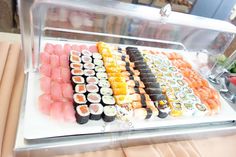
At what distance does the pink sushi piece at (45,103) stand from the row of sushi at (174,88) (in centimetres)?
64

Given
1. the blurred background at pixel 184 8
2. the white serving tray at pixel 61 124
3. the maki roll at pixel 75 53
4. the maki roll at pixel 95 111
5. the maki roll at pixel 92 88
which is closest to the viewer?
the white serving tray at pixel 61 124

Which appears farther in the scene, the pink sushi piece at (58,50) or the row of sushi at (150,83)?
the pink sushi piece at (58,50)

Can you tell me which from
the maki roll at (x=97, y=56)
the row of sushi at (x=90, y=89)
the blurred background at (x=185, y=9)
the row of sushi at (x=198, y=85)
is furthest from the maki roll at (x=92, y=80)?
the blurred background at (x=185, y=9)

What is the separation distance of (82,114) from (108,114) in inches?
4.8

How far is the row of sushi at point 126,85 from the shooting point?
111 centimetres

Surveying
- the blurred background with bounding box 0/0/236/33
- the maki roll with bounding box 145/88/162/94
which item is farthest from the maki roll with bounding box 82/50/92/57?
the blurred background with bounding box 0/0/236/33

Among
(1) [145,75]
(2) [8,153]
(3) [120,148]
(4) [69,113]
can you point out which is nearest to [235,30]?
(1) [145,75]

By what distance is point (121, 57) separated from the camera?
1.43m

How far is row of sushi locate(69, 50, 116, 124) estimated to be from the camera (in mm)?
1021

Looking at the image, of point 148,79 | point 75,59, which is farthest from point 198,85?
point 75,59

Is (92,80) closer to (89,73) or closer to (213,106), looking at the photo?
(89,73)

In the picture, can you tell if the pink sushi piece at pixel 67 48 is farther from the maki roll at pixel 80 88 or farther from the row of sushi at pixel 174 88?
the row of sushi at pixel 174 88

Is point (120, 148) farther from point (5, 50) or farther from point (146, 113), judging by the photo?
point (5, 50)

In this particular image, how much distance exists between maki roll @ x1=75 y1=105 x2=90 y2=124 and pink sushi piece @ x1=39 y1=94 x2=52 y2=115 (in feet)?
0.42
